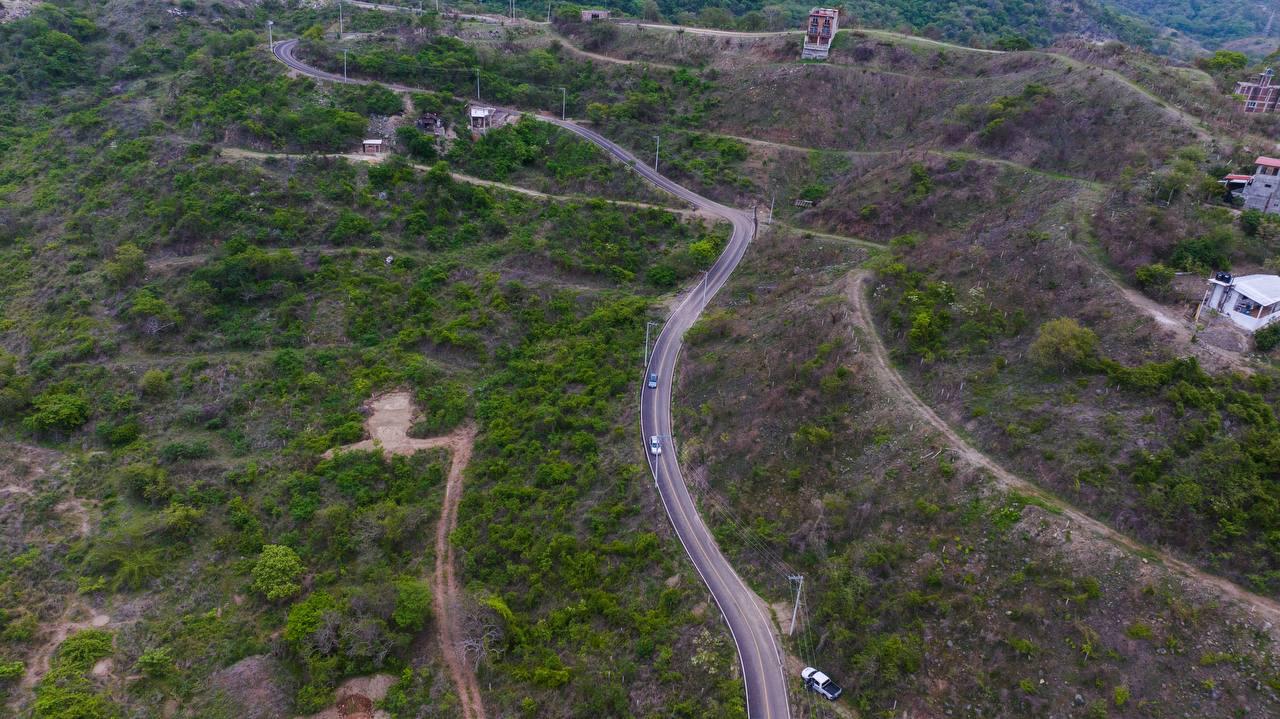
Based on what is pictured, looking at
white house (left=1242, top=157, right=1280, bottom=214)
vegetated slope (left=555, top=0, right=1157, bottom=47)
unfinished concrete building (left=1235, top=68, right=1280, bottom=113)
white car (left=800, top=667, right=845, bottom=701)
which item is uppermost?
vegetated slope (left=555, top=0, right=1157, bottom=47)

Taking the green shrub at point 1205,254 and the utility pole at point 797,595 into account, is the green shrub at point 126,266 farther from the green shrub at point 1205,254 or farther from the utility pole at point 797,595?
the green shrub at point 1205,254

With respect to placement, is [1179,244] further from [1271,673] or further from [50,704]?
[50,704]

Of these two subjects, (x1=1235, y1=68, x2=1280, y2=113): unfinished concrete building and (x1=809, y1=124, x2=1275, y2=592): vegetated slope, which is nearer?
(x1=809, y1=124, x2=1275, y2=592): vegetated slope

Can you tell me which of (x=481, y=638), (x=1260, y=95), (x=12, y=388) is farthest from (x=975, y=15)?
(x=12, y=388)

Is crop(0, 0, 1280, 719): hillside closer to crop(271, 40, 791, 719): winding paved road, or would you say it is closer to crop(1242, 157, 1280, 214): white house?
crop(271, 40, 791, 719): winding paved road

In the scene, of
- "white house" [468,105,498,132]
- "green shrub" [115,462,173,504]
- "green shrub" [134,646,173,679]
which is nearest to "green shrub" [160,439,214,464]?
"green shrub" [115,462,173,504]

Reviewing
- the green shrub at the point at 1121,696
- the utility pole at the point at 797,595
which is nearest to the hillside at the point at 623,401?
the green shrub at the point at 1121,696

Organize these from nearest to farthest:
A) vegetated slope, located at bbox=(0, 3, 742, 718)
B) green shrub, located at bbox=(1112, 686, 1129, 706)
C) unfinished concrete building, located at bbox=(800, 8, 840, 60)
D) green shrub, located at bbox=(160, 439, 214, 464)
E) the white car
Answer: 1. green shrub, located at bbox=(1112, 686, 1129, 706)
2. the white car
3. vegetated slope, located at bbox=(0, 3, 742, 718)
4. green shrub, located at bbox=(160, 439, 214, 464)
5. unfinished concrete building, located at bbox=(800, 8, 840, 60)
